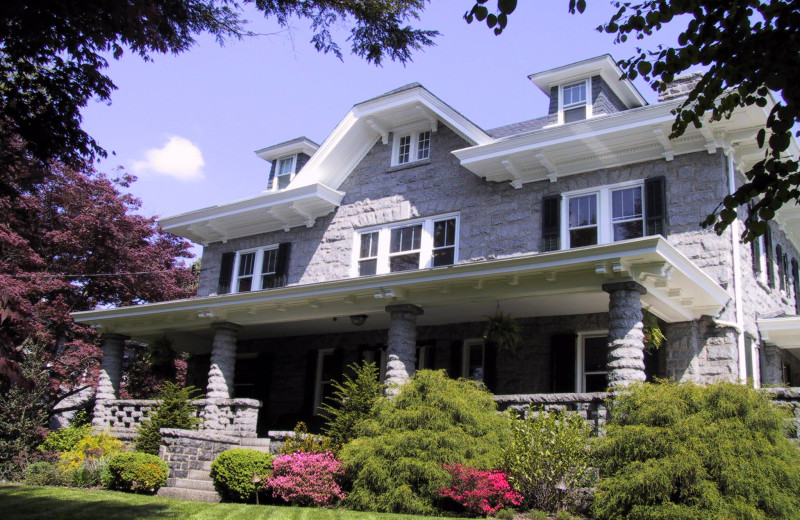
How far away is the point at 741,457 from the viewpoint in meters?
7.99

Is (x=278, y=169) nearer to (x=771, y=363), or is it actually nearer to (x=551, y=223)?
(x=551, y=223)

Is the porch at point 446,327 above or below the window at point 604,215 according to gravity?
below

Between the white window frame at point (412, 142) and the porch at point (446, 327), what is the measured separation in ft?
14.0

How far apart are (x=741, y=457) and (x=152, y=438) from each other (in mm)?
10764

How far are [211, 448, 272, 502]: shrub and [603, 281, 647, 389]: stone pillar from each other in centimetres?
548

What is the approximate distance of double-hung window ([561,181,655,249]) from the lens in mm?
14211

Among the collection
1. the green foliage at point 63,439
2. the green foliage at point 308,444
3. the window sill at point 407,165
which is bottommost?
the green foliage at point 63,439

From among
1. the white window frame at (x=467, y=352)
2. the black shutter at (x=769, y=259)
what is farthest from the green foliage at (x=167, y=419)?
the black shutter at (x=769, y=259)

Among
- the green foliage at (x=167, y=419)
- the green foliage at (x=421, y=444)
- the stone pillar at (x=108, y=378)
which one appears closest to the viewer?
the green foliage at (x=421, y=444)

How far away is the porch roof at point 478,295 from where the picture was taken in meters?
10.9

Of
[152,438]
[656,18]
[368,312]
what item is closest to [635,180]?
[368,312]

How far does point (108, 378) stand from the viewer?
1766 cm

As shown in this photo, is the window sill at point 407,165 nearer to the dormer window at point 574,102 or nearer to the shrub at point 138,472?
the dormer window at point 574,102

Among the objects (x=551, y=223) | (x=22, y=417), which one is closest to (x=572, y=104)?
(x=551, y=223)
